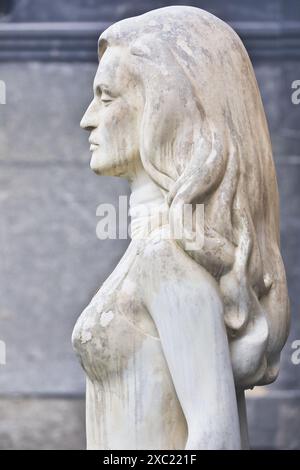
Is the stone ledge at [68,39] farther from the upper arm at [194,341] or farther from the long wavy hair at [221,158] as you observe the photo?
the upper arm at [194,341]

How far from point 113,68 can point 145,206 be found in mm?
456

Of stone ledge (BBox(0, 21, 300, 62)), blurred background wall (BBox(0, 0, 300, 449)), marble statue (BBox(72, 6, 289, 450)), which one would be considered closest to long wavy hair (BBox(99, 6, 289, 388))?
marble statue (BBox(72, 6, 289, 450))

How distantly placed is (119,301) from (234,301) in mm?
357

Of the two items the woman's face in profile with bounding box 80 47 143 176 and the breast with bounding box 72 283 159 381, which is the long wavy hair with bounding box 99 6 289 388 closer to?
the woman's face in profile with bounding box 80 47 143 176

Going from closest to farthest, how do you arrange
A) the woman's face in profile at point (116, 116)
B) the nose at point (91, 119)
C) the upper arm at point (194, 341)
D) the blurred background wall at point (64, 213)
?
the upper arm at point (194, 341)
the woman's face in profile at point (116, 116)
the nose at point (91, 119)
the blurred background wall at point (64, 213)

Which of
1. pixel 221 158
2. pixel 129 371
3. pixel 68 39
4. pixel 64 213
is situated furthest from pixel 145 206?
pixel 68 39

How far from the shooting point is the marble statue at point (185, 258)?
4.98 m

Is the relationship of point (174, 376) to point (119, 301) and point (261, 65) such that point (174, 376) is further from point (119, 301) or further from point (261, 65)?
point (261, 65)

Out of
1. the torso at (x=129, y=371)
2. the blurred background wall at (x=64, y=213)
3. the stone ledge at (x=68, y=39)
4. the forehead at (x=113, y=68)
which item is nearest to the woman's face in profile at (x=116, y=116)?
the forehead at (x=113, y=68)

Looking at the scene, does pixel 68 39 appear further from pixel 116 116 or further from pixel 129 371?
pixel 129 371

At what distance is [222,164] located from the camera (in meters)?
5.10

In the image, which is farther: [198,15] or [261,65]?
[261,65]

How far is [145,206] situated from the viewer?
526 centimetres
